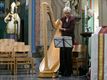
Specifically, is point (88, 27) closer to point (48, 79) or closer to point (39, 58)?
point (39, 58)

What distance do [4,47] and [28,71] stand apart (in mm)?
1275

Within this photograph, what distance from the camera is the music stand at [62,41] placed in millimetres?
9203

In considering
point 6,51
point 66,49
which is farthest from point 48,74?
point 6,51

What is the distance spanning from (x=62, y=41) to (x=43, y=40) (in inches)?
60.1

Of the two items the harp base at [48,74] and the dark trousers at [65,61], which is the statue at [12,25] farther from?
the harp base at [48,74]

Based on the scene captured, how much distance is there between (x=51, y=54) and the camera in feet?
32.6

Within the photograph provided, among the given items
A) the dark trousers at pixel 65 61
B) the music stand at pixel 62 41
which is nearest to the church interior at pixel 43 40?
the music stand at pixel 62 41

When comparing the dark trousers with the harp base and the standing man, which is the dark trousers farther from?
the harp base

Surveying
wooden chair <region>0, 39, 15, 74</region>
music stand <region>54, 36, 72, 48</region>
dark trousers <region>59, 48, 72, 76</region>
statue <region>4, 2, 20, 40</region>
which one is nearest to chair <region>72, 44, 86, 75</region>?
dark trousers <region>59, 48, 72, 76</region>

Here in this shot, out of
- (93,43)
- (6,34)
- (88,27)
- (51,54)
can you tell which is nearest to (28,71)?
(51,54)

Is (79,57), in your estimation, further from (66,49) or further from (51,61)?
(51,61)

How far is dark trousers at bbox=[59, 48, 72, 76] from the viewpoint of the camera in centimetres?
993

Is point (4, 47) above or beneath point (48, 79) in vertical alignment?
above

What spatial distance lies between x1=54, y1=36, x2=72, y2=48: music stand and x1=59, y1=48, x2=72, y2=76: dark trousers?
0.53 m
